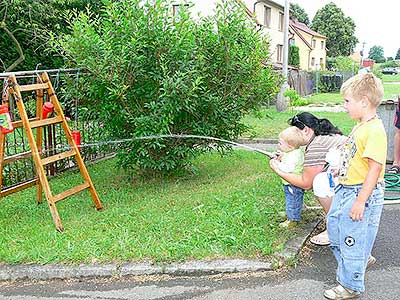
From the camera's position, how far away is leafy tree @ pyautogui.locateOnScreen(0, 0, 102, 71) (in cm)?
1352

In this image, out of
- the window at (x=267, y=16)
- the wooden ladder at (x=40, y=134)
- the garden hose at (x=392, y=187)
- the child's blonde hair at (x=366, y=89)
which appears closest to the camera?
the child's blonde hair at (x=366, y=89)

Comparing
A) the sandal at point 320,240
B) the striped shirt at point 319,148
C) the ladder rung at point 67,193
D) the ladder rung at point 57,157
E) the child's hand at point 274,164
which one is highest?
the striped shirt at point 319,148

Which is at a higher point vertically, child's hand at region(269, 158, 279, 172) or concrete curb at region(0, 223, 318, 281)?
child's hand at region(269, 158, 279, 172)

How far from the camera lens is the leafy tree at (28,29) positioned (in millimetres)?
13516

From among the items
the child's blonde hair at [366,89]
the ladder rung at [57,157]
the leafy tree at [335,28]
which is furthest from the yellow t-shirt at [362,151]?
the leafy tree at [335,28]

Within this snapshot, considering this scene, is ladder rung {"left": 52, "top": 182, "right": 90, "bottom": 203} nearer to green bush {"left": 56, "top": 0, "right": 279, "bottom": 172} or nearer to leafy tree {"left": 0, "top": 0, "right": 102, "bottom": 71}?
green bush {"left": 56, "top": 0, "right": 279, "bottom": 172}

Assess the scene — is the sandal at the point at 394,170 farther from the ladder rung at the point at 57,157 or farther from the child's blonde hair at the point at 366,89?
the ladder rung at the point at 57,157

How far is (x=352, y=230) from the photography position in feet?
11.2

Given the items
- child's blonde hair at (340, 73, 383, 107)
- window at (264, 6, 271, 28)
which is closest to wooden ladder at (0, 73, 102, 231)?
child's blonde hair at (340, 73, 383, 107)

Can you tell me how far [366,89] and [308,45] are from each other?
4394 centimetres

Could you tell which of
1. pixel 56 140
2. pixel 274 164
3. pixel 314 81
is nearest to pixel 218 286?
pixel 274 164

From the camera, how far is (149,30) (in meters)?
5.98

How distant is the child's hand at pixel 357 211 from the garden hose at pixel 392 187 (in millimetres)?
2951

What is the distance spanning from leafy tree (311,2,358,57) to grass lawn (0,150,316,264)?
185 feet
